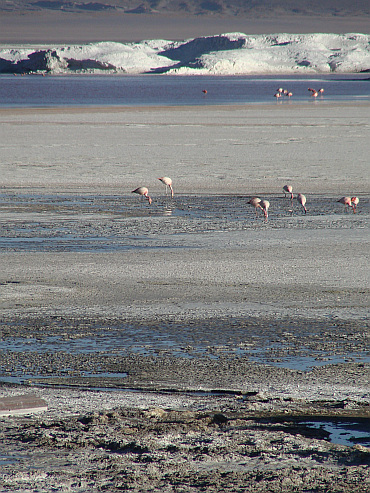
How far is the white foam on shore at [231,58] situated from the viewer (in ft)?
521


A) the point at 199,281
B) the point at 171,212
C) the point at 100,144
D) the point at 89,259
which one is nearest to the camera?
the point at 199,281

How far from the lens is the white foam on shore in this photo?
15888 centimetres

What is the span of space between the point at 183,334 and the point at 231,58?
15801 cm

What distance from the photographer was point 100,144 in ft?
75.9

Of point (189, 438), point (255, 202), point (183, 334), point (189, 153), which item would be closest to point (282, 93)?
point (189, 153)

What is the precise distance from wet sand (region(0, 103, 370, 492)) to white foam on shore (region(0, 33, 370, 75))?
147 metres

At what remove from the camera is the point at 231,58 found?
158 meters

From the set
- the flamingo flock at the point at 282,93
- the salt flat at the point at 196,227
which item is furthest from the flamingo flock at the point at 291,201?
the flamingo flock at the point at 282,93

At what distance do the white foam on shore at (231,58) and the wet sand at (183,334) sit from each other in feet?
481

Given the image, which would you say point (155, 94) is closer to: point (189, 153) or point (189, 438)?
point (189, 153)

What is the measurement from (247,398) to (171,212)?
7.98 meters

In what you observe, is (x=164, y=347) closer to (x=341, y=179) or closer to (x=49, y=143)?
(x=341, y=179)

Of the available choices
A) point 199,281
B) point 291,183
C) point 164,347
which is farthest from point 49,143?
point 164,347

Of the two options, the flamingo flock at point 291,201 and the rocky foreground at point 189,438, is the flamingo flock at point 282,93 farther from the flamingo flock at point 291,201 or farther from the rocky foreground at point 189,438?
the rocky foreground at point 189,438
